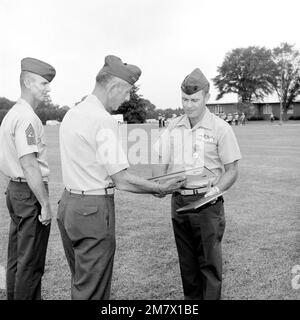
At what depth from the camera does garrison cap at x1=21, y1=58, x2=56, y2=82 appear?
3969mm

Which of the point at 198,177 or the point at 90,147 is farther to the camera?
the point at 198,177

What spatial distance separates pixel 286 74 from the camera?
90.6 m

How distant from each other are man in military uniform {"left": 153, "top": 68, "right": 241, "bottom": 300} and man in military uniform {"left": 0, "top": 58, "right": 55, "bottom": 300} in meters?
1.08

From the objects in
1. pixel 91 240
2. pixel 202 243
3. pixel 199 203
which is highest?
pixel 199 203

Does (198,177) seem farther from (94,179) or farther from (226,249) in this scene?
(226,249)

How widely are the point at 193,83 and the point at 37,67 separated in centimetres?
136

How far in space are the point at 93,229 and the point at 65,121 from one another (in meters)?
0.79

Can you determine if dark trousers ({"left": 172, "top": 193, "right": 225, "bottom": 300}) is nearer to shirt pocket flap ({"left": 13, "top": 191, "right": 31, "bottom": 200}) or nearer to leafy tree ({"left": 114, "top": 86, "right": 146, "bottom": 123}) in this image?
shirt pocket flap ({"left": 13, "top": 191, "right": 31, "bottom": 200})

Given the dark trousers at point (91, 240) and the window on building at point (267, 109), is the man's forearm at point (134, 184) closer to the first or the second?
the dark trousers at point (91, 240)

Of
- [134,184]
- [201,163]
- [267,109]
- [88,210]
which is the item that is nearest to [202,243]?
[201,163]

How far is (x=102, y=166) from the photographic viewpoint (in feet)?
10.6

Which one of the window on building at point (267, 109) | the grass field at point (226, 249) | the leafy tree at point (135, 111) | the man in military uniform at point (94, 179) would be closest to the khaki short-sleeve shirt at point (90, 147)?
the man in military uniform at point (94, 179)

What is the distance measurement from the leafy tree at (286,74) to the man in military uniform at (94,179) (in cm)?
9033

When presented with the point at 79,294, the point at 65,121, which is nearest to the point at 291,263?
the point at 79,294
